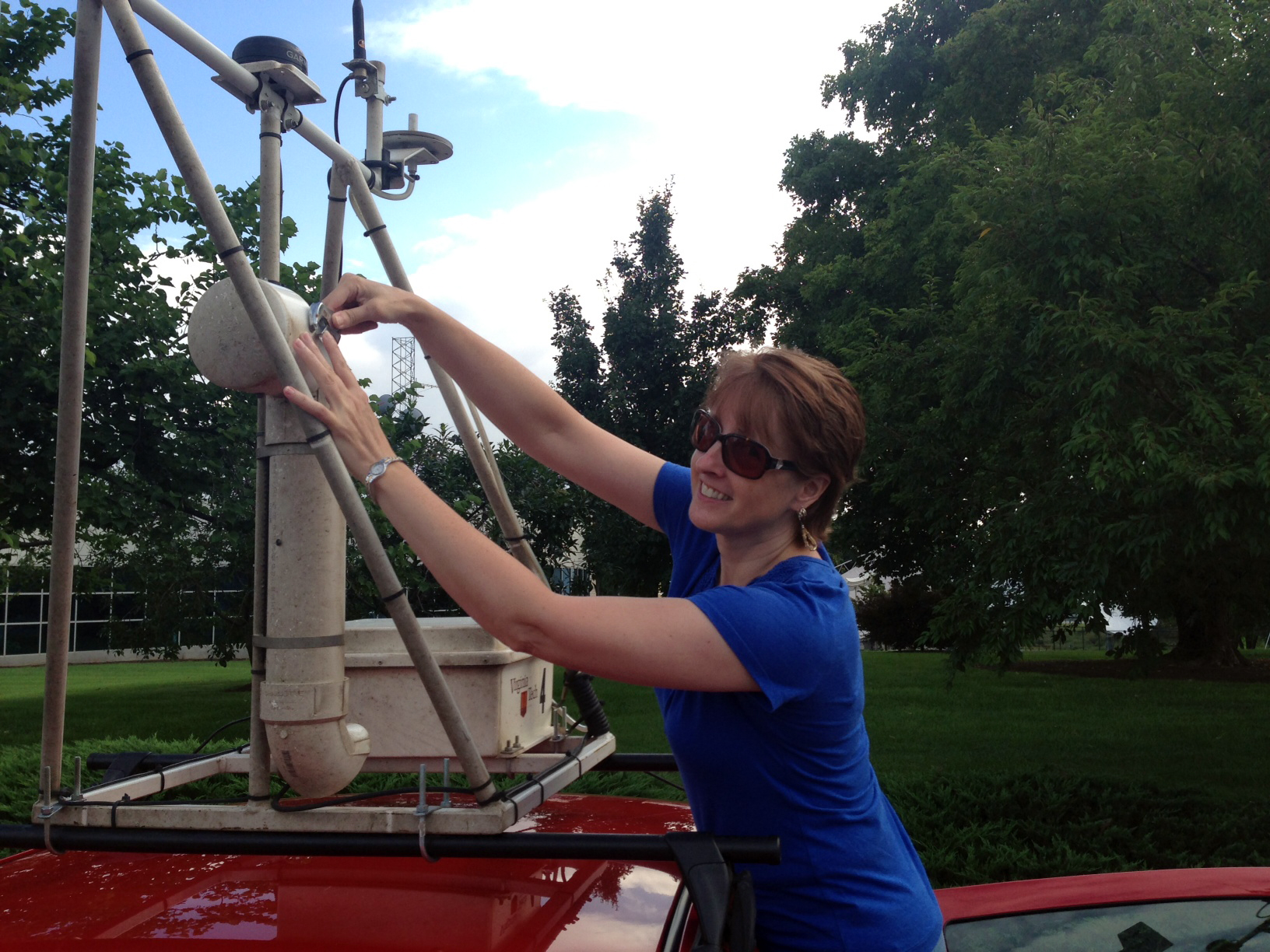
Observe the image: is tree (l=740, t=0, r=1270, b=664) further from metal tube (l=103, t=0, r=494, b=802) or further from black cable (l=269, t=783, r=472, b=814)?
metal tube (l=103, t=0, r=494, b=802)

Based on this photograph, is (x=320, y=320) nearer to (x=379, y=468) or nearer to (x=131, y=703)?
(x=379, y=468)

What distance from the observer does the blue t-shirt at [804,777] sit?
1.66 m

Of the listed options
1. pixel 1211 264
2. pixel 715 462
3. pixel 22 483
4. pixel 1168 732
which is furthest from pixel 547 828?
pixel 1168 732

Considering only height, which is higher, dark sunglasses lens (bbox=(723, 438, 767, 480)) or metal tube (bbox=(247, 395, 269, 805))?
dark sunglasses lens (bbox=(723, 438, 767, 480))

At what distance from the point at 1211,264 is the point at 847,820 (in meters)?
5.75

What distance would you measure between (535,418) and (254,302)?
2.62 ft

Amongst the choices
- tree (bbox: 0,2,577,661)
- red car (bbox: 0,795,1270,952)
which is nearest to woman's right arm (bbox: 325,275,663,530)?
red car (bbox: 0,795,1270,952)

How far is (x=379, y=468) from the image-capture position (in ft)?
5.45

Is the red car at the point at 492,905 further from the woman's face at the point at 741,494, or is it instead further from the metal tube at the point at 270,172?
the metal tube at the point at 270,172

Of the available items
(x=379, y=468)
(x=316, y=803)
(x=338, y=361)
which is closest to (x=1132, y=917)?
(x=316, y=803)

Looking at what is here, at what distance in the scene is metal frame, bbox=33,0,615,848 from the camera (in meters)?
1.66

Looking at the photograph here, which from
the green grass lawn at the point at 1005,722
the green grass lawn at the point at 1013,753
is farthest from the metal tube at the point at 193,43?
the green grass lawn at the point at 1005,722

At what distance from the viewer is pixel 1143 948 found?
2.45m

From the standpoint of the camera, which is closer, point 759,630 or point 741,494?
point 759,630
